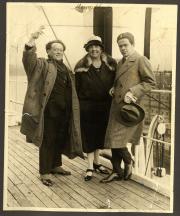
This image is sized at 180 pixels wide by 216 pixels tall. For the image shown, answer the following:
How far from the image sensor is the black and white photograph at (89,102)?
5.37ft

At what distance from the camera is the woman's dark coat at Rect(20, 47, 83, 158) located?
1646 millimetres

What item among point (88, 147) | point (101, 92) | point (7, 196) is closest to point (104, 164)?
point (88, 147)

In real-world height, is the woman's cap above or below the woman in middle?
above

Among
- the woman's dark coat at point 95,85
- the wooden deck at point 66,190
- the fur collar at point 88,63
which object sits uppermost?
the fur collar at point 88,63

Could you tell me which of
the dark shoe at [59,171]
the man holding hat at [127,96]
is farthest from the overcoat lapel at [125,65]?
the dark shoe at [59,171]

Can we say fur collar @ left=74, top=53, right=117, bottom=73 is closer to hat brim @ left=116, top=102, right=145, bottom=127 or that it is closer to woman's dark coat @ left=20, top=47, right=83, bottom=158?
woman's dark coat @ left=20, top=47, right=83, bottom=158

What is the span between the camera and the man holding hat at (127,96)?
1.63m

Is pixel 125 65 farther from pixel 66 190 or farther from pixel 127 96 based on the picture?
pixel 66 190

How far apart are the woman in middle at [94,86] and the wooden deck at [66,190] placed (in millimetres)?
178

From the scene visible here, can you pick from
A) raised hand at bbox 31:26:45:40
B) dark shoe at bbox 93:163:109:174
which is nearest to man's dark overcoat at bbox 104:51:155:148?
dark shoe at bbox 93:163:109:174

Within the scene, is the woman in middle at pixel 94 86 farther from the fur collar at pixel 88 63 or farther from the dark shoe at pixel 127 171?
the dark shoe at pixel 127 171

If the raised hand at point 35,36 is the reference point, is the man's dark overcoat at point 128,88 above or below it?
below

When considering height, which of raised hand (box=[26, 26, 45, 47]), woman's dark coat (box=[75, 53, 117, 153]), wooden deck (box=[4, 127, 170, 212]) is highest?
raised hand (box=[26, 26, 45, 47])

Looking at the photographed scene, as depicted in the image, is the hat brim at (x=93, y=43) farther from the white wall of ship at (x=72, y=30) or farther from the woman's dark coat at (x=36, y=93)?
the woman's dark coat at (x=36, y=93)
